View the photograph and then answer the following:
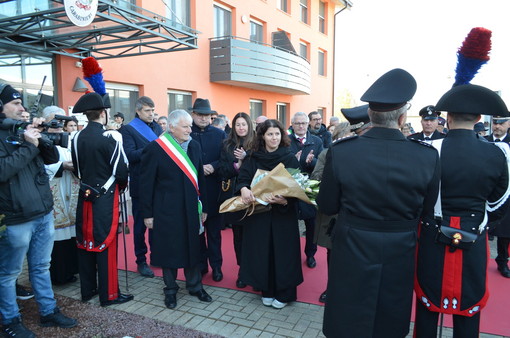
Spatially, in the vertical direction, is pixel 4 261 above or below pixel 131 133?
below

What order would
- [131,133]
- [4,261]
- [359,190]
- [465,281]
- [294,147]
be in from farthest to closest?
[294,147]
[131,133]
[4,261]
[465,281]
[359,190]

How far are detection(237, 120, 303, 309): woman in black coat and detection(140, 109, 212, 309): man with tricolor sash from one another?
1.85 feet

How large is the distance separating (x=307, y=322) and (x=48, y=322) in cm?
246

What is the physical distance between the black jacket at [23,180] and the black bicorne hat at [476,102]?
321 centimetres

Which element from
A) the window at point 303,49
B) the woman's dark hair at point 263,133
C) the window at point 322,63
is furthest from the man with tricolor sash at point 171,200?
the window at point 322,63

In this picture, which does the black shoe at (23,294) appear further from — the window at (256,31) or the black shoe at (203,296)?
the window at (256,31)

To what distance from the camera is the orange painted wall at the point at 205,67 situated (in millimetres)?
10211

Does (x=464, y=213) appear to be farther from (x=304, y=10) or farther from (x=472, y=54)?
(x=304, y=10)

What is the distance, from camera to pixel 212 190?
4.88 metres

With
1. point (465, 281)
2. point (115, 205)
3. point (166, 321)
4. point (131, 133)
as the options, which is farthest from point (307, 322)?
point (131, 133)

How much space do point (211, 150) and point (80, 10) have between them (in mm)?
3446

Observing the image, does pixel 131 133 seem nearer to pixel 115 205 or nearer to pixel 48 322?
pixel 115 205

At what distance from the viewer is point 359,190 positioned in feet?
7.38

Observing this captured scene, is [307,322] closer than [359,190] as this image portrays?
No
